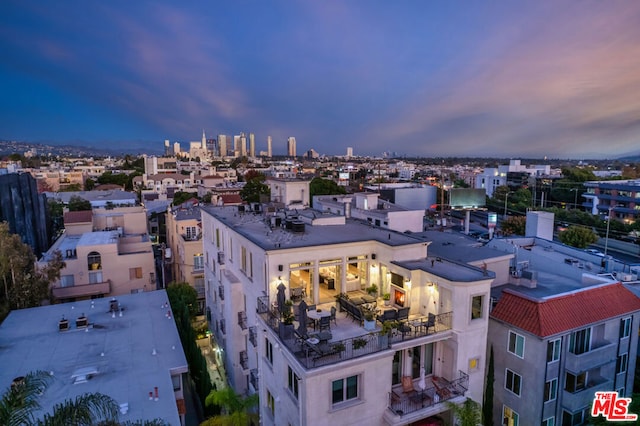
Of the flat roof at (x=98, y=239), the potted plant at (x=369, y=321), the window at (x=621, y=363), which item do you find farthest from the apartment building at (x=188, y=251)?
the window at (x=621, y=363)

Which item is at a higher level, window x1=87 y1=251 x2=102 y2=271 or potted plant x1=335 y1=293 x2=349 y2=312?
potted plant x1=335 y1=293 x2=349 y2=312

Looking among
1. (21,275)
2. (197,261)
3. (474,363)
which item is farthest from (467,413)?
(21,275)

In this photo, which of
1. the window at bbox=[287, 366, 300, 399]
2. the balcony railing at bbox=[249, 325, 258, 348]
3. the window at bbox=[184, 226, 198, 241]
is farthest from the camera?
the window at bbox=[184, 226, 198, 241]

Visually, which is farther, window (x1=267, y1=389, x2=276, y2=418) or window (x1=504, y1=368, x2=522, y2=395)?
window (x1=504, y1=368, x2=522, y2=395)

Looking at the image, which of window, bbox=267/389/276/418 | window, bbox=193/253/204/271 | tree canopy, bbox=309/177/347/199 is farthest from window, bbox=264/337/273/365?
tree canopy, bbox=309/177/347/199

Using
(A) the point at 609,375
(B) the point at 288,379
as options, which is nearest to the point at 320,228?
(B) the point at 288,379

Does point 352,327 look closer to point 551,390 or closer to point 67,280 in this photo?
point 551,390

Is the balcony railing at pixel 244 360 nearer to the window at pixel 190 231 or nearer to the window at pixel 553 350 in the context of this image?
the window at pixel 553 350

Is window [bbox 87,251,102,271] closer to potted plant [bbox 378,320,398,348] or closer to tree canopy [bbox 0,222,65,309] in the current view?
tree canopy [bbox 0,222,65,309]
